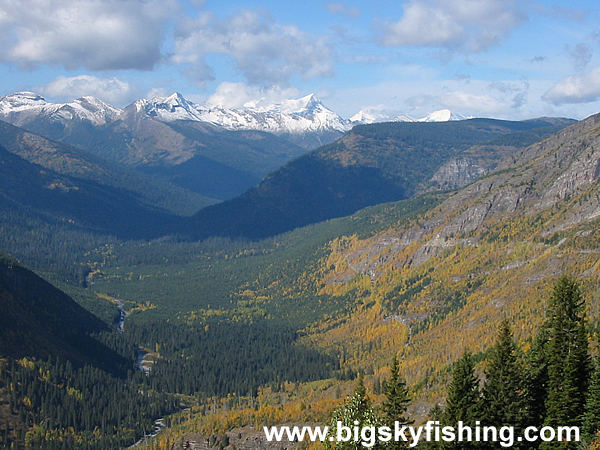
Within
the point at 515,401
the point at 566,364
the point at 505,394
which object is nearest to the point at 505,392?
the point at 505,394

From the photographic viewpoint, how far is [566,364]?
85.6 m

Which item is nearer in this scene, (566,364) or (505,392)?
(505,392)

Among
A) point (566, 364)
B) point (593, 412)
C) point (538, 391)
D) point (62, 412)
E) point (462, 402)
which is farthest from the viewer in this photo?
point (62, 412)

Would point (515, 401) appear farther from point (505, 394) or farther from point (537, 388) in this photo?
point (537, 388)

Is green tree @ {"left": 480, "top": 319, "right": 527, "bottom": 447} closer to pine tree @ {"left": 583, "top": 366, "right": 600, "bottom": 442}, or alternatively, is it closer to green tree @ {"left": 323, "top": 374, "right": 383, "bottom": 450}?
pine tree @ {"left": 583, "top": 366, "right": 600, "bottom": 442}

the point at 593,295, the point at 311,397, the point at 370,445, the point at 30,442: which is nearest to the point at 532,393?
the point at 370,445

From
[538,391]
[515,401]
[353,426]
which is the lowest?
[353,426]

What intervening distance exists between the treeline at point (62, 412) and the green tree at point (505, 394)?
11902cm

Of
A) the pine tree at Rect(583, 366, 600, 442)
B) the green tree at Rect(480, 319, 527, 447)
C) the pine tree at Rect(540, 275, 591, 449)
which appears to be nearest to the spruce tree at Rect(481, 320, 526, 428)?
the green tree at Rect(480, 319, 527, 447)

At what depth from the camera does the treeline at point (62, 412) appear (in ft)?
542

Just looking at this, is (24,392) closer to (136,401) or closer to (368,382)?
(136,401)

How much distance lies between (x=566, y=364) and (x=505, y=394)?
34.1 ft

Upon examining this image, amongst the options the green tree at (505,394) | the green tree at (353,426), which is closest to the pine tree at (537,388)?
the green tree at (505,394)

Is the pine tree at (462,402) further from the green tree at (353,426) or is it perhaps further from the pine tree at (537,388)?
the pine tree at (537,388)
